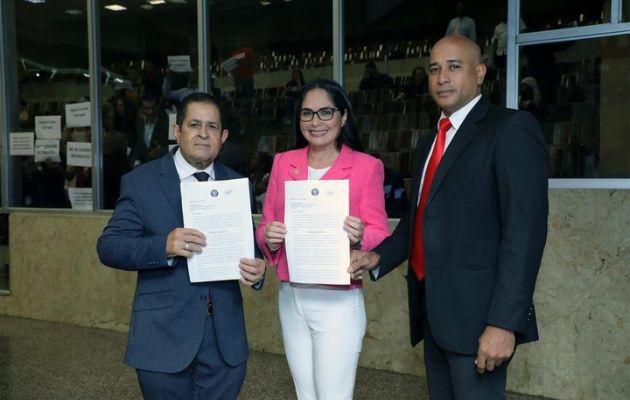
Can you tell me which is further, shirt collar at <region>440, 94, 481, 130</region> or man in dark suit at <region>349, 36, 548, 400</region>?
shirt collar at <region>440, 94, 481, 130</region>

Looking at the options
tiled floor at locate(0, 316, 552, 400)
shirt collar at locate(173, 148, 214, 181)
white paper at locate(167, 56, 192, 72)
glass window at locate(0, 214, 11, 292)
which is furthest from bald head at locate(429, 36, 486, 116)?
glass window at locate(0, 214, 11, 292)

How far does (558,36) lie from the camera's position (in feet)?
12.5

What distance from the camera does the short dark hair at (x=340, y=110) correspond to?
2217 millimetres

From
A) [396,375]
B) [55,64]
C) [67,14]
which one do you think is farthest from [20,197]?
[396,375]

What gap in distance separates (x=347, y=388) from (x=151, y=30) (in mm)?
5365

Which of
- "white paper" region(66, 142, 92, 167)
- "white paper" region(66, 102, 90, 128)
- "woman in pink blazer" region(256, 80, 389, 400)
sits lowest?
"woman in pink blazer" region(256, 80, 389, 400)

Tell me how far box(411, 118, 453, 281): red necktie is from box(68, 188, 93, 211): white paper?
15.3ft

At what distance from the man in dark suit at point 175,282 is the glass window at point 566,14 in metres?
2.72

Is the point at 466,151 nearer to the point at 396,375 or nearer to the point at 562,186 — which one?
the point at 562,186

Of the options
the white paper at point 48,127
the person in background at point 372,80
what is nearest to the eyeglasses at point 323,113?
the person in background at point 372,80

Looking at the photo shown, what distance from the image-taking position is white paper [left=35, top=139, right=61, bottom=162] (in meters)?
6.37

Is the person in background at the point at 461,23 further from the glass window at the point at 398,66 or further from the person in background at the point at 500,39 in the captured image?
the person in background at the point at 500,39

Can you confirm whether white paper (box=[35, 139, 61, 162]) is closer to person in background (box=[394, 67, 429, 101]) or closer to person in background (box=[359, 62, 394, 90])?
person in background (box=[359, 62, 394, 90])

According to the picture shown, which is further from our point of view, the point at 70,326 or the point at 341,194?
the point at 70,326
